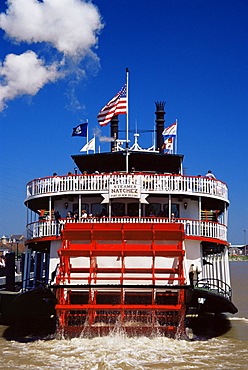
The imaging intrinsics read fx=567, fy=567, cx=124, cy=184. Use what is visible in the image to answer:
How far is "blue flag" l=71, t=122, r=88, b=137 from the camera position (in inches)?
695

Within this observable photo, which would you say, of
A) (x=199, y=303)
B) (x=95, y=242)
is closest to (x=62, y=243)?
(x=95, y=242)

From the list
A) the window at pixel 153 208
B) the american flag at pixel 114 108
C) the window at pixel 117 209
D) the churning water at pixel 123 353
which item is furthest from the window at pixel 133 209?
the churning water at pixel 123 353

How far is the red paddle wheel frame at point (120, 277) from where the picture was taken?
39.5ft

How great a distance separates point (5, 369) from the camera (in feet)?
32.4

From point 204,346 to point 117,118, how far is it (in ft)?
39.9

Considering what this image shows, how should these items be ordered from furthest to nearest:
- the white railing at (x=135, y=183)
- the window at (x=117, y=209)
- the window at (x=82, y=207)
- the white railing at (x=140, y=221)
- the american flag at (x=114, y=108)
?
the american flag at (x=114, y=108) < the window at (x=82, y=207) < the window at (x=117, y=209) < the white railing at (x=135, y=183) < the white railing at (x=140, y=221)

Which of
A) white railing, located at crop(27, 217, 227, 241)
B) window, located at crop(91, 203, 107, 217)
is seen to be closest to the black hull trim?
white railing, located at crop(27, 217, 227, 241)

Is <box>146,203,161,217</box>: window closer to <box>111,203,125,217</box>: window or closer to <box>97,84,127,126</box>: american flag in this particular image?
<box>111,203,125,217</box>: window

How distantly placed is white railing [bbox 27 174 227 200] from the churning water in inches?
146

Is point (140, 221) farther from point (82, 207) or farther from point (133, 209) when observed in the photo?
point (82, 207)

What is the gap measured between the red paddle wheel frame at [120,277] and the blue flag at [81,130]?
5.24 metres

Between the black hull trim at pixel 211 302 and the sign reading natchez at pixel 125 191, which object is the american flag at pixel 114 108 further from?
the black hull trim at pixel 211 302

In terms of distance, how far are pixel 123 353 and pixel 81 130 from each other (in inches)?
340

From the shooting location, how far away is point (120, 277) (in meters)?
12.3
